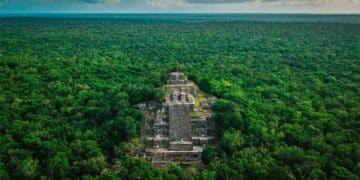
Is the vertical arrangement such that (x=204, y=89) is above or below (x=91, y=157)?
above

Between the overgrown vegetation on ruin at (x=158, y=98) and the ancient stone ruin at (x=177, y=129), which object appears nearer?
the overgrown vegetation on ruin at (x=158, y=98)

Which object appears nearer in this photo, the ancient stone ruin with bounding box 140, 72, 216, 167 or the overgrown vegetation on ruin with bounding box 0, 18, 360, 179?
the overgrown vegetation on ruin with bounding box 0, 18, 360, 179

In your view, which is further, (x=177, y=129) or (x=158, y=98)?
(x=158, y=98)

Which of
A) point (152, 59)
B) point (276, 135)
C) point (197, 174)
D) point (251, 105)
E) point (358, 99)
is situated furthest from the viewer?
point (152, 59)

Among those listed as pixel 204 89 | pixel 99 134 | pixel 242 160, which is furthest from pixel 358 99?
pixel 99 134

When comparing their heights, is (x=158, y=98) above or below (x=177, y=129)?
above

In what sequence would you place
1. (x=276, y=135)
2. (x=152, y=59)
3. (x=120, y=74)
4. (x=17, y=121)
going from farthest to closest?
1. (x=152, y=59)
2. (x=120, y=74)
3. (x=17, y=121)
4. (x=276, y=135)

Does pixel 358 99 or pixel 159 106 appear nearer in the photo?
pixel 159 106

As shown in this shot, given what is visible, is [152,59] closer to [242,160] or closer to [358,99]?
[358,99]
